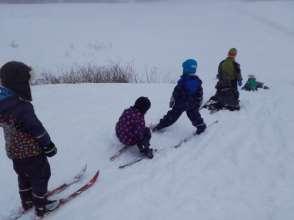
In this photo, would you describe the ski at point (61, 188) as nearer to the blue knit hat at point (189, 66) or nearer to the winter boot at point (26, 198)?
the winter boot at point (26, 198)

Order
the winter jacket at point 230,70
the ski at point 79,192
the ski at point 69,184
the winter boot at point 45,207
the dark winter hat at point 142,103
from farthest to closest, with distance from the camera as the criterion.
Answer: the winter jacket at point 230,70 < the dark winter hat at point 142,103 < the ski at point 69,184 < the ski at point 79,192 < the winter boot at point 45,207

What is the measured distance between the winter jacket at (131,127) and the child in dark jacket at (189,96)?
1173mm

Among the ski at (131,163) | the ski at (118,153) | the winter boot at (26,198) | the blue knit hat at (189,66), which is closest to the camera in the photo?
the winter boot at (26,198)

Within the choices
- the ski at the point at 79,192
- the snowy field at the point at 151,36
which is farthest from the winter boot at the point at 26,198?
the snowy field at the point at 151,36

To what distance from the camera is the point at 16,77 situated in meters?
3.80

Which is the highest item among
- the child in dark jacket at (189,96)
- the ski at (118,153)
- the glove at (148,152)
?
the child in dark jacket at (189,96)

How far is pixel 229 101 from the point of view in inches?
337

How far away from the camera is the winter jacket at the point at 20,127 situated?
3.81 metres

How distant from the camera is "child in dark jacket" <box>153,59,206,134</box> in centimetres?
672

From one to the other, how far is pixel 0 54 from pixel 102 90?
41.1 ft

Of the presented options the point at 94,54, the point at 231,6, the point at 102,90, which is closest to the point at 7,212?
the point at 102,90

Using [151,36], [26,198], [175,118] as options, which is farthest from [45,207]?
[151,36]

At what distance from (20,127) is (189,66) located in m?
3.56

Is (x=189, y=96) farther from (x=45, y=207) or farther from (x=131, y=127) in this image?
(x=45, y=207)
